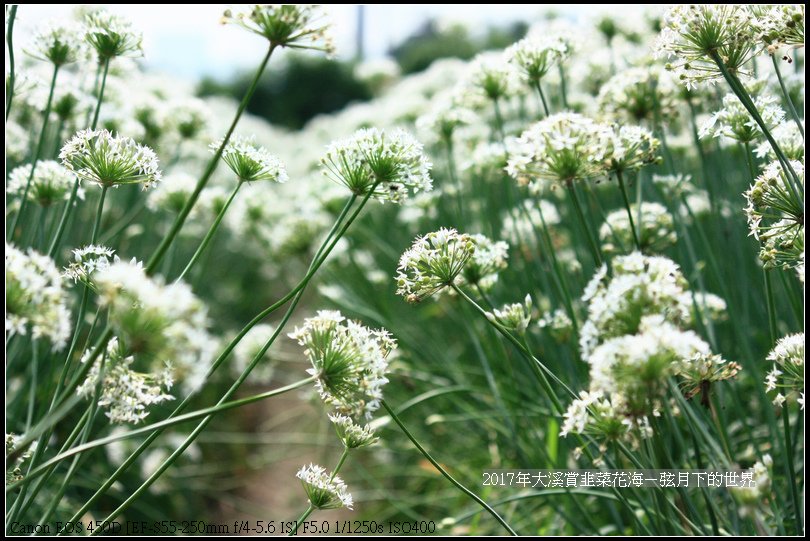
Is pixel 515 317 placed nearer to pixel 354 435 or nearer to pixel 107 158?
pixel 354 435

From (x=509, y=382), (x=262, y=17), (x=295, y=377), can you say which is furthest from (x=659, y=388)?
(x=295, y=377)

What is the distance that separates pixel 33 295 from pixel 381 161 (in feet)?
2.72

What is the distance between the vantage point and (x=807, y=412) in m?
1.45

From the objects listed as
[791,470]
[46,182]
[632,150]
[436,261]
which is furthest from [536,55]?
[46,182]

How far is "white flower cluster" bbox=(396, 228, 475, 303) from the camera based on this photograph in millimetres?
1496

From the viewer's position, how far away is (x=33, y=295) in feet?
3.43

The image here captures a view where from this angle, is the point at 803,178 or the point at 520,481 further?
the point at 520,481

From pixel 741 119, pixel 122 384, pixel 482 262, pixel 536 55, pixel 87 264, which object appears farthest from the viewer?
pixel 536 55

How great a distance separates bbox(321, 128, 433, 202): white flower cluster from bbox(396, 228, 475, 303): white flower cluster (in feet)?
0.51

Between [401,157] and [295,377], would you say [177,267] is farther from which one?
[401,157]

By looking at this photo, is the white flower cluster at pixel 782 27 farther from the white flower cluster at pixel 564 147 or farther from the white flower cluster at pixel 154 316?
the white flower cluster at pixel 154 316

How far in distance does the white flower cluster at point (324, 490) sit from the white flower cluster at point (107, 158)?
88 centimetres

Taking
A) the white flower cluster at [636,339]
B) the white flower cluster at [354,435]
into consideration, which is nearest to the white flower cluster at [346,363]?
the white flower cluster at [354,435]

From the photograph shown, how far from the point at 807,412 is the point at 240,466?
13.7 feet
